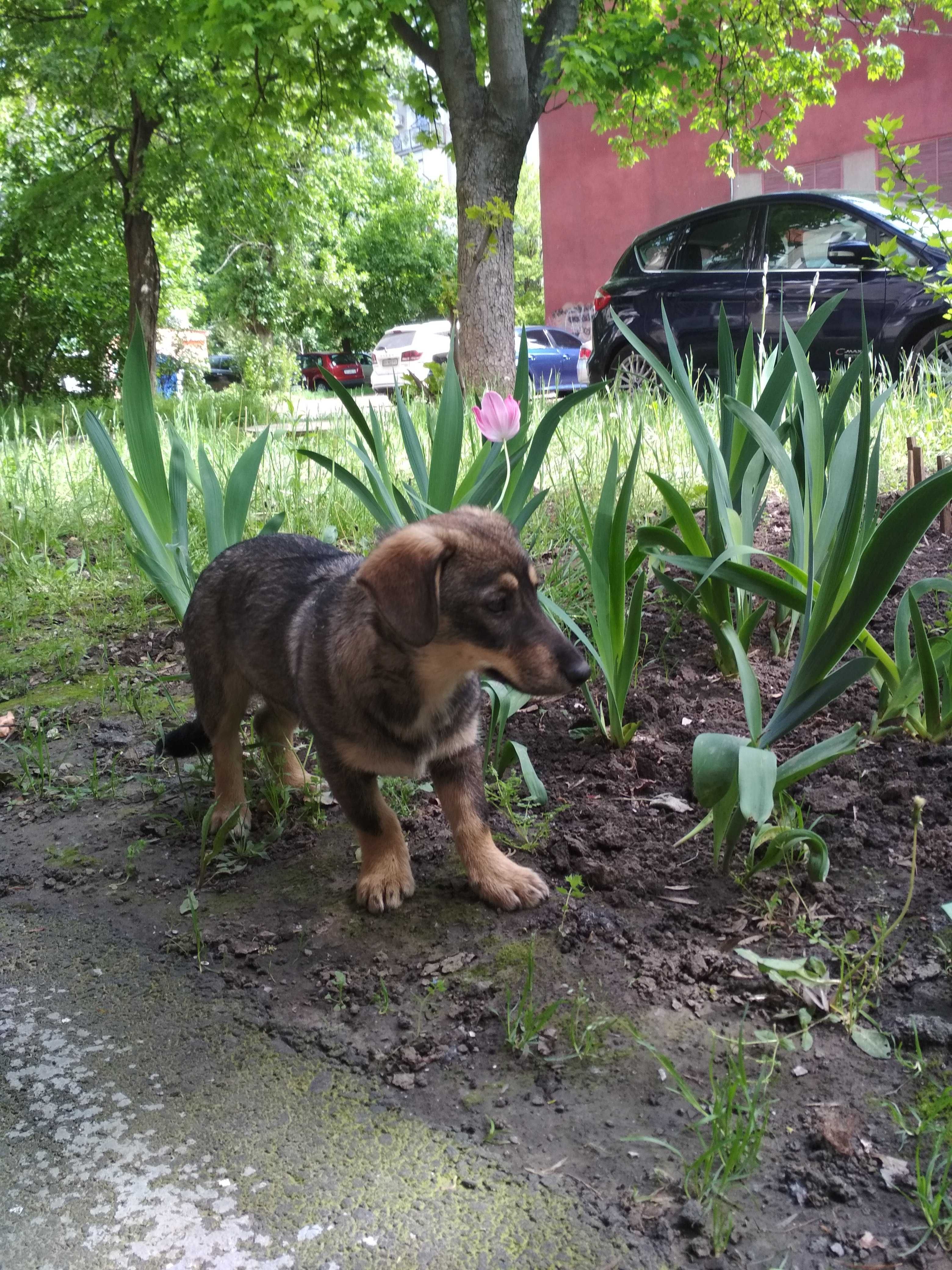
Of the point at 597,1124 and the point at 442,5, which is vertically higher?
the point at 442,5

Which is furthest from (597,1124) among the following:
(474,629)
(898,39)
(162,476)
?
(898,39)

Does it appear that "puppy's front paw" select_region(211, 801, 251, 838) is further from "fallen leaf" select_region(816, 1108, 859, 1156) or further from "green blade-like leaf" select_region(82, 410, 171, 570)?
"fallen leaf" select_region(816, 1108, 859, 1156)

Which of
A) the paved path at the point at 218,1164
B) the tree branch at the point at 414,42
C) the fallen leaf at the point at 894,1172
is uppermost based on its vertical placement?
the tree branch at the point at 414,42

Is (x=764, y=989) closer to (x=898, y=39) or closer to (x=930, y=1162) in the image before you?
(x=930, y=1162)

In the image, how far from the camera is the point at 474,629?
7.49ft

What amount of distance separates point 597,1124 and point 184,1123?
0.69m

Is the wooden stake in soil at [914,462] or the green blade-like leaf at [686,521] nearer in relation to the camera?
the green blade-like leaf at [686,521]

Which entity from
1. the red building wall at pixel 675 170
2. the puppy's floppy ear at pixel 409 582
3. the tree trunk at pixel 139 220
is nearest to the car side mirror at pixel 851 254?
the puppy's floppy ear at pixel 409 582

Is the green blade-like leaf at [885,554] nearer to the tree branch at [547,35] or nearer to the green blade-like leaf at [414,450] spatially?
the green blade-like leaf at [414,450]

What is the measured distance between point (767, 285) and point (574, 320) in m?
18.1

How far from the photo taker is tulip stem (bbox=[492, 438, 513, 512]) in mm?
2594

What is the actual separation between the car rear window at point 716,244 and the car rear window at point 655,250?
153 mm

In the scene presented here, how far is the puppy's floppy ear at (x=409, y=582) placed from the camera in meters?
2.17

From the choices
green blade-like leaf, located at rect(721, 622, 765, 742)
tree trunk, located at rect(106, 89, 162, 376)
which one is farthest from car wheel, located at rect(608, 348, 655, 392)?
tree trunk, located at rect(106, 89, 162, 376)
